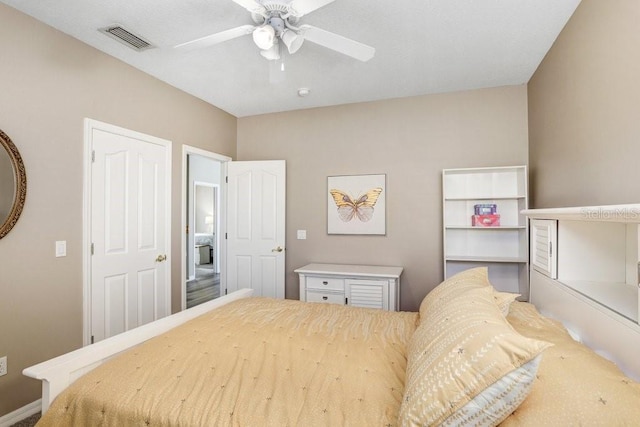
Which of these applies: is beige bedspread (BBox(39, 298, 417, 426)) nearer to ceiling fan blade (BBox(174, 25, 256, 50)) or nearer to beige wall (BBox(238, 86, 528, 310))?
ceiling fan blade (BBox(174, 25, 256, 50))

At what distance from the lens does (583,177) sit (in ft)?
6.69

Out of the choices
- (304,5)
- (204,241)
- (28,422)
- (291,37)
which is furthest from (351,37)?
(204,241)

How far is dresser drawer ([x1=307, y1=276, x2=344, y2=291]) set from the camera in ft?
11.1

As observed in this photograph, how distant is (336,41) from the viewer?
2.00 meters

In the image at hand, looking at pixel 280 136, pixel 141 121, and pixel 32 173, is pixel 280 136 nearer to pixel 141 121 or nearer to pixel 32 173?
pixel 141 121

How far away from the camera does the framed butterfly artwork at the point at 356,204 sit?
12.4 feet

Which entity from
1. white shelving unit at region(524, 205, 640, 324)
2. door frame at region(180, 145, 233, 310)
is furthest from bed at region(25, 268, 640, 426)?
door frame at region(180, 145, 233, 310)

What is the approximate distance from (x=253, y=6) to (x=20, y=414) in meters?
2.99

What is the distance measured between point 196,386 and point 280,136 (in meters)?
3.40

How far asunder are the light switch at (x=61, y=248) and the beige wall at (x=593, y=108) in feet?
11.4

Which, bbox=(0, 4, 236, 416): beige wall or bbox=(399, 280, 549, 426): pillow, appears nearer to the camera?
bbox=(399, 280, 549, 426): pillow

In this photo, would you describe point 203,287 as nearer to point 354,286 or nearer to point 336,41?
point 354,286

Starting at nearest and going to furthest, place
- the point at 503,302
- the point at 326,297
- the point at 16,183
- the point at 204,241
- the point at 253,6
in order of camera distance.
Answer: the point at 503,302 → the point at 253,6 → the point at 16,183 → the point at 326,297 → the point at 204,241

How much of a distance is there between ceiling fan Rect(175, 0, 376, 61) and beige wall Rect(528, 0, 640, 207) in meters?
1.25
